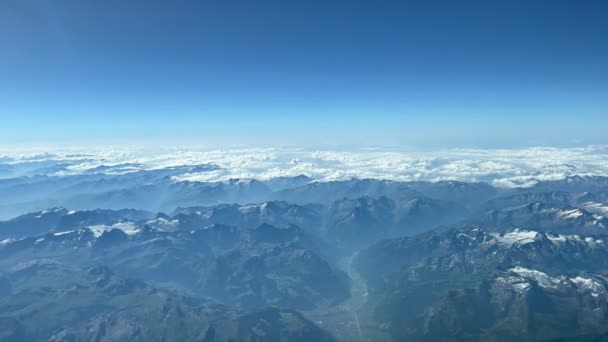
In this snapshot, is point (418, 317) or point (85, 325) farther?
point (418, 317)

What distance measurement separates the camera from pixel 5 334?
536ft

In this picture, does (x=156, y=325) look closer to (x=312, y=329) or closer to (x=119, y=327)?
(x=119, y=327)

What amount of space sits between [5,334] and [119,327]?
45.1 meters

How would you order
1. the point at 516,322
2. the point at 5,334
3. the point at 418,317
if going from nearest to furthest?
the point at 5,334 < the point at 516,322 < the point at 418,317

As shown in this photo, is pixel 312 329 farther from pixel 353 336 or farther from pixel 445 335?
pixel 445 335

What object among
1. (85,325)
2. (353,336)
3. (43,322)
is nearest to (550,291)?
(353,336)

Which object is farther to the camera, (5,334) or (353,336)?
(353,336)

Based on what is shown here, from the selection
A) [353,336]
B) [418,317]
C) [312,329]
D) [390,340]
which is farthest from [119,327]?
[418,317]

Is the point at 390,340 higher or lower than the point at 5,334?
Answer: lower

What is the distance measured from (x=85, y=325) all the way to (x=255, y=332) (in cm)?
7658

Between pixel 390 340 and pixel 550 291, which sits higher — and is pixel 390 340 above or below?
below

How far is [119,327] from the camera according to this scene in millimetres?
171750

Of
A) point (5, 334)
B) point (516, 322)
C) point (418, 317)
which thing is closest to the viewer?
point (5, 334)

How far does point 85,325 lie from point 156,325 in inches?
1192
